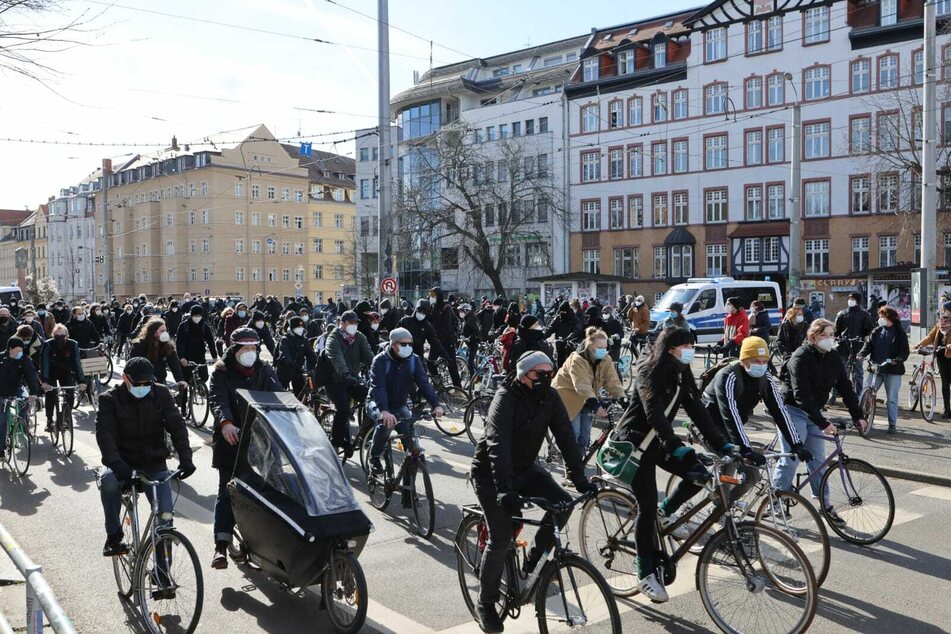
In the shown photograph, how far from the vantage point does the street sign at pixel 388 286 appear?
76.8 ft

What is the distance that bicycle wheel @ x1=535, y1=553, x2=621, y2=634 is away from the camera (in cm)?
457

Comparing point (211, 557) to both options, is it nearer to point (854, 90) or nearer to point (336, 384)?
point (336, 384)

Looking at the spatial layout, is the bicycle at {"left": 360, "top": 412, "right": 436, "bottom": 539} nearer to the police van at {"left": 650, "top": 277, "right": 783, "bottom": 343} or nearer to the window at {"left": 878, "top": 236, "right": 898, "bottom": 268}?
the police van at {"left": 650, "top": 277, "right": 783, "bottom": 343}

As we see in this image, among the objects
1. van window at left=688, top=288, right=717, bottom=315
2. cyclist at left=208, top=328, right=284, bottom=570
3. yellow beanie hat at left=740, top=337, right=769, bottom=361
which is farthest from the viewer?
van window at left=688, top=288, right=717, bottom=315

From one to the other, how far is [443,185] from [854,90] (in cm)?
2478

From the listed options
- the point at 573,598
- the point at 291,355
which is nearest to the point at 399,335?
the point at 573,598

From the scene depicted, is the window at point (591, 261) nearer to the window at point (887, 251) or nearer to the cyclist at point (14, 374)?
the window at point (887, 251)

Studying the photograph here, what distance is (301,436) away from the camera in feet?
19.0

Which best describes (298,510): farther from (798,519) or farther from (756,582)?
(798,519)

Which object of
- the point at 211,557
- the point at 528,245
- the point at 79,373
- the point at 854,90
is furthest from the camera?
the point at 528,245

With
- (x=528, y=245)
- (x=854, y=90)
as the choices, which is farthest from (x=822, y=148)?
(x=528, y=245)

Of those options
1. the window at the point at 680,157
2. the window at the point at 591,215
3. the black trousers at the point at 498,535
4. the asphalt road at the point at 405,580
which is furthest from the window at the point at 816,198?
the black trousers at the point at 498,535

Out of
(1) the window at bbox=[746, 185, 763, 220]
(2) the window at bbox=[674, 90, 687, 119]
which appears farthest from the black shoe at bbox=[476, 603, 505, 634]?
(2) the window at bbox=[674, 90, 687, 119]

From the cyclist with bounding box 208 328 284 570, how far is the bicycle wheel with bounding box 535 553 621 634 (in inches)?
102
